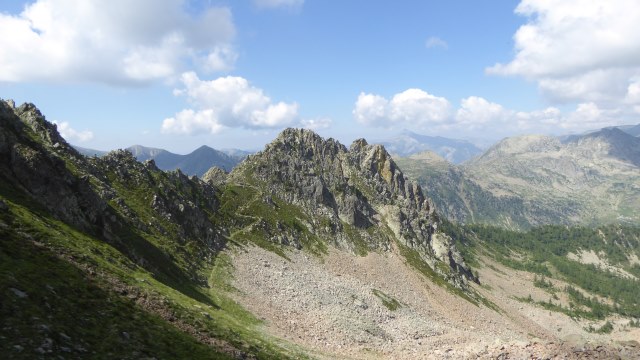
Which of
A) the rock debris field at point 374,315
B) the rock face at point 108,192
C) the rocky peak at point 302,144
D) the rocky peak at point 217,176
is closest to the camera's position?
the rock debris field at point 374,315

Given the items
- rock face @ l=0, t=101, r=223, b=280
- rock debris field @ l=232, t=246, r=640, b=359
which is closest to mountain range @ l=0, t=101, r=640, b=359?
rock face @ l=0, t=101, r=223, b=280

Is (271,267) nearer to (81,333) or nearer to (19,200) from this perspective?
(19,200)

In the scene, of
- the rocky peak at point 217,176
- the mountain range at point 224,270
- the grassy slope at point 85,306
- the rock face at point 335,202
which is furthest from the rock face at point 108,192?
the rock face at point 335,202

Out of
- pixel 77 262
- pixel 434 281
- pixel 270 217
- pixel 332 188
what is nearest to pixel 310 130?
pixel 332 188

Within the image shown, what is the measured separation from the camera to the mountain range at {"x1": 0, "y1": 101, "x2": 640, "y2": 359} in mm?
30078

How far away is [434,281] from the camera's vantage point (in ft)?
459

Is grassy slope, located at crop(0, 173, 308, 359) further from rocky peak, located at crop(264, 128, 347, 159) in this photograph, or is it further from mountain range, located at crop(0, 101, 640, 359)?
rocky peak, located at crop(264, 128, 347, 159)

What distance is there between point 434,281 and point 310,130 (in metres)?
89.7

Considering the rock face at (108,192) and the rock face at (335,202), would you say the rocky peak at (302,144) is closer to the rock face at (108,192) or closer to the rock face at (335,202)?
the rock face at (335,202)

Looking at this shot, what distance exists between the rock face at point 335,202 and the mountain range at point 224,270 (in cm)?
82

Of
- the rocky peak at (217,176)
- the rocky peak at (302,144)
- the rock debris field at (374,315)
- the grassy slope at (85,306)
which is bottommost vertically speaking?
the rock debris field at (374,315)

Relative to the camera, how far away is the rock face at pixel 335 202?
145 metres

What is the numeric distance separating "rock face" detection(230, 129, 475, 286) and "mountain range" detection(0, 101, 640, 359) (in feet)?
2.70

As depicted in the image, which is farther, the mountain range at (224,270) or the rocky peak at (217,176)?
the rocky peak at (217,176)
